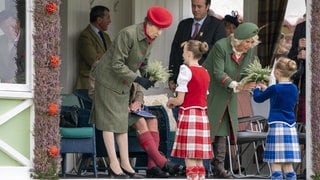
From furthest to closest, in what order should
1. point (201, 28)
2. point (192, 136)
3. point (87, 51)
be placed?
point (87, 51) → point (201, 28) → point (192, 136)

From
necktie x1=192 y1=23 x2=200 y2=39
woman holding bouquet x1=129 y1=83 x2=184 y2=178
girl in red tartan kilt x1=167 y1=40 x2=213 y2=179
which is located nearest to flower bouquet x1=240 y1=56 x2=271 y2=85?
girl in red tartan kilt x1=167 y1=40 x2=213 y2=179

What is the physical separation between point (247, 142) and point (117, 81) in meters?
2.07

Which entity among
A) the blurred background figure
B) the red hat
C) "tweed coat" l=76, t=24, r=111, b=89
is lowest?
"tweed coat" l=76, t=24, r=111, b=89

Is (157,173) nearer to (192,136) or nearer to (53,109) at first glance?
(192,136)

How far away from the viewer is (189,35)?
13.5 meters

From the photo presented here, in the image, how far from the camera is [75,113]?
1205 cm

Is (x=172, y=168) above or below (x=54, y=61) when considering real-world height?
below

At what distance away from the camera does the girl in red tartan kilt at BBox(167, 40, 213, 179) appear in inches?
435

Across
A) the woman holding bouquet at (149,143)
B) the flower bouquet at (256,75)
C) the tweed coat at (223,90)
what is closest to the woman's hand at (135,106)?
the woman holding bouquet at (149,143)

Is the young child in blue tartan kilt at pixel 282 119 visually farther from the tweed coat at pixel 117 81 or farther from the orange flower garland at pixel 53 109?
the orange flower garland at pixel 53 109

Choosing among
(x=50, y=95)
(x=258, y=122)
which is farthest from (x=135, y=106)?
(x=258, y=122)

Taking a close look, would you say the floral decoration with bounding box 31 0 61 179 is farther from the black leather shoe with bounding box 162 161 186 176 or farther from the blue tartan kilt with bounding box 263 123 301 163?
the blue tartan kilt with bounding box 263 123 301 163

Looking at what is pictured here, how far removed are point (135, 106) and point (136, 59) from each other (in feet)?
2.06

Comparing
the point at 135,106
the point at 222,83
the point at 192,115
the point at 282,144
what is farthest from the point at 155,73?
the point at 282,144
